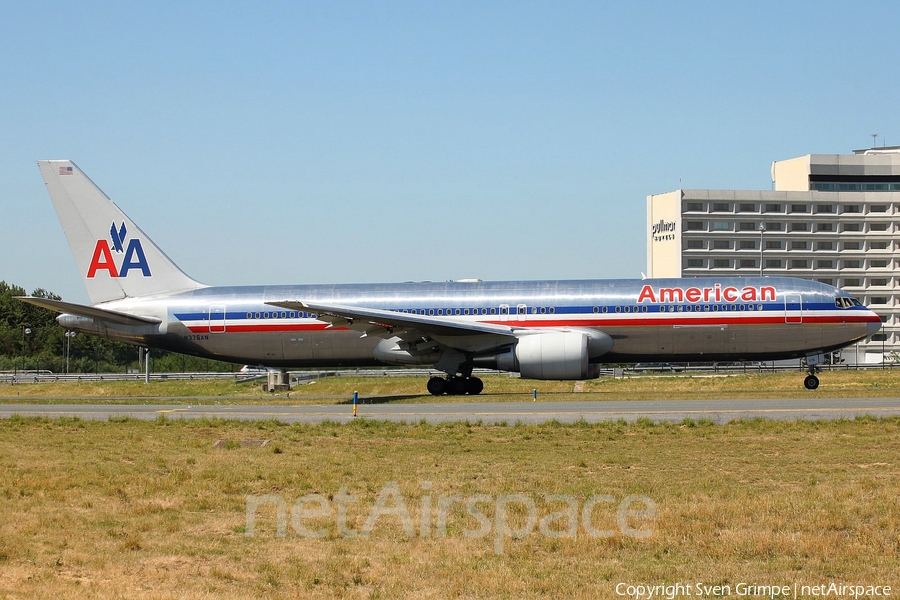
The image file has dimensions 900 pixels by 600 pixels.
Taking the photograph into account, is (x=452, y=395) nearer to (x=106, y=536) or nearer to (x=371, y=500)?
(x=371, y=500)

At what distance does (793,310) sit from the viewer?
3694 cm

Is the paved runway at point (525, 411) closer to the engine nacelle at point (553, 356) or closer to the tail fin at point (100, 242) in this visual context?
the engine nacelle at point (553, 356)

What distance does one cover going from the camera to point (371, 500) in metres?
14.8

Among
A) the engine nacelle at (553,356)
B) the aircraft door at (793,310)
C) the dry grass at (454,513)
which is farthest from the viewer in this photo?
the aircraft door at (793,310)

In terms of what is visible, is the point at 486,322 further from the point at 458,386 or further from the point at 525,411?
the point at 525,411

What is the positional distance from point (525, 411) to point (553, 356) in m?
6.32

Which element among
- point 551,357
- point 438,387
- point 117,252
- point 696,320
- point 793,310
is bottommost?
point 438,387

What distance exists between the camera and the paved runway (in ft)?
87.1

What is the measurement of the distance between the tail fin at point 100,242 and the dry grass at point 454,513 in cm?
1889

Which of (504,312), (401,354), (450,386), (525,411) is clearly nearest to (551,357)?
(504,312)

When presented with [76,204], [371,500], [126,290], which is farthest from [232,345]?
[371,500]

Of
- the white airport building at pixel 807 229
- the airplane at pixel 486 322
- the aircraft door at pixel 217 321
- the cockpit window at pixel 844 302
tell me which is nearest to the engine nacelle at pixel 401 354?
the airplane at pixel 486 322

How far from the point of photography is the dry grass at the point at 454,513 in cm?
1047

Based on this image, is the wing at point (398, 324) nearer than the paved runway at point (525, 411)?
No
